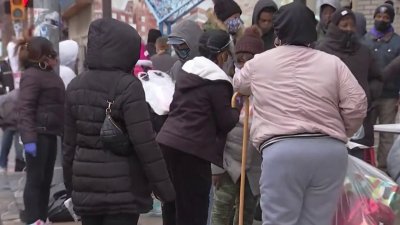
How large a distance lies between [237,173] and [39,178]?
2048mm

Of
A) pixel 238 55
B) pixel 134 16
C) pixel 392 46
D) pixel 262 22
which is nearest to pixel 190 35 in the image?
pixel 238 55

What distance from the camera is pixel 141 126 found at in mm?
3996

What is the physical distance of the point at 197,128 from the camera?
493 centimetres

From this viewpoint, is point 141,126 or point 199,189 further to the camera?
point 199,189

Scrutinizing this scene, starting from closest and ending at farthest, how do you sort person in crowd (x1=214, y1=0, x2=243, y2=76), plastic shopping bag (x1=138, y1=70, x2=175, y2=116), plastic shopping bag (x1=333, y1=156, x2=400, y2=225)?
plastic shopping bag (x1=333, y1=156, x2=400, y2=225) → plastic shopping bag (x1=138, y1=70, x2=175, y2=116) → person in crowd (x1=214, y1=0, x2=243, y2=76)

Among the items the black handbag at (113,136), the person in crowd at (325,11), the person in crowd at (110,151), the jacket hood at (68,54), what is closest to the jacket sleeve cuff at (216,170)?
the person in crowd at (110,151)

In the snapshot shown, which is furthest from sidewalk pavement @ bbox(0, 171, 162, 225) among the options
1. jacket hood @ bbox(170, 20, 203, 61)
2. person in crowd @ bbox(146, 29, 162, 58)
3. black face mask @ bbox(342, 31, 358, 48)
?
person in crowd @ bbox(146, 29, 162, 58)

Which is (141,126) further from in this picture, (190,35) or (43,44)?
(43,44)

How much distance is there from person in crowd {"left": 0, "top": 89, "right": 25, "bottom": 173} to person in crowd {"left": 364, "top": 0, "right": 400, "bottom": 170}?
14.6 ft

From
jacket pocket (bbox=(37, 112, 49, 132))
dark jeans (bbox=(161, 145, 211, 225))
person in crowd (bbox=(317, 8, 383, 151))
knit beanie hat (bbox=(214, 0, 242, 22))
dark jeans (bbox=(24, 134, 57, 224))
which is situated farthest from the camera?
knit beanie hat (bbox=(214, 0, 242, 22))

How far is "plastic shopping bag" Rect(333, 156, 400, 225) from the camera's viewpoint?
4262 mm

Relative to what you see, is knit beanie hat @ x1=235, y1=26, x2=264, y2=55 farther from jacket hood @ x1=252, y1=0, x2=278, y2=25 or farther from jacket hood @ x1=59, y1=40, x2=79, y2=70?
jacket hood @ x1=59, y1=40, x2=79, y2=70

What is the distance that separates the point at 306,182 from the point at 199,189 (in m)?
1.28

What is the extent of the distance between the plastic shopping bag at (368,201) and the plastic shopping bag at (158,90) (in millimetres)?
1750
